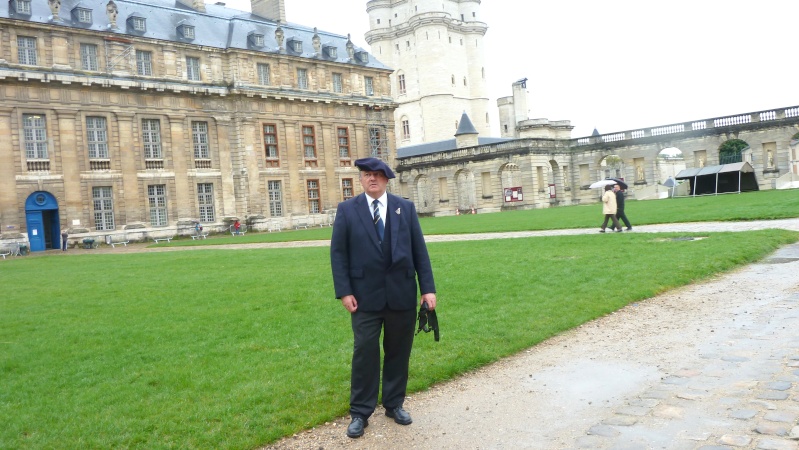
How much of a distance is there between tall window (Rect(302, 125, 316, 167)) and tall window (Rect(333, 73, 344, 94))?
3960 mm

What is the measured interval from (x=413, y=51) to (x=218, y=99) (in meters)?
39.2

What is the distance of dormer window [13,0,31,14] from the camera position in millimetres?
35075

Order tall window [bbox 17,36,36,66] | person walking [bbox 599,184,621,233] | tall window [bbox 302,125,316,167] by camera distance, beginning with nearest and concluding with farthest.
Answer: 1. person walking [bbox 599,184,621,233]
2. tall window [bbox 17,36,36,66]
3. tall window [bbox 302,125,316,167]

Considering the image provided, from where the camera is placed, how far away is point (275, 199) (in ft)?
152

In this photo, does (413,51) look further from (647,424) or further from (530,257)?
(647,424)

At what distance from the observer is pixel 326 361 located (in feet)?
23.3

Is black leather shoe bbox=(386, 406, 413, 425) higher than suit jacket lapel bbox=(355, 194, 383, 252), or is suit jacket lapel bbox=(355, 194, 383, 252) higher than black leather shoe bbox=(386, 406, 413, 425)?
suit jacket lapel bbox=(355, 194, 383, 252)

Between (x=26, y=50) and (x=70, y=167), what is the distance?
259 inches

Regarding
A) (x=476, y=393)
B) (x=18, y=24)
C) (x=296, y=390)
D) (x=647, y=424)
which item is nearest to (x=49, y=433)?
(x=296, y=390)

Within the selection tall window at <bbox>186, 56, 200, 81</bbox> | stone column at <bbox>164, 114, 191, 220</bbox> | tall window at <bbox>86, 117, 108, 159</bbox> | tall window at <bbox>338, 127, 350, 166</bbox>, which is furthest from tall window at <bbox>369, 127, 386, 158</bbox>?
tall window at <bbox>86, 117, 108, 159</bbox>

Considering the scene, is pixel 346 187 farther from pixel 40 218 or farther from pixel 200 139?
pixel 40 218

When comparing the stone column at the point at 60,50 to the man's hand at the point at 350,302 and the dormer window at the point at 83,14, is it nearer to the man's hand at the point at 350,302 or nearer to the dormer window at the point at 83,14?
the dormer window at the point at 83,14

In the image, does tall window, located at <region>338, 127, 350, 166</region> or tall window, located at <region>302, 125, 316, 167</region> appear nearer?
tall window, located at <region>302, 125, 316, 167</region>

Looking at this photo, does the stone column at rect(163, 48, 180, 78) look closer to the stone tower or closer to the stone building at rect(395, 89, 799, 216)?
the stone building at rect(395, 89, 799, 216)
